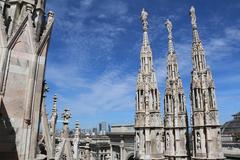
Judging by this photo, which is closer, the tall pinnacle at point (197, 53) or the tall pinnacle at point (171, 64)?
the tall pinnacle at point (197, 53)

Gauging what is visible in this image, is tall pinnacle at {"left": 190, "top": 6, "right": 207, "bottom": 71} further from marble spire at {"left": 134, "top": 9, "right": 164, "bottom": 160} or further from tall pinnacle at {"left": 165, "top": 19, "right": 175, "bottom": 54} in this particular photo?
marble spire at {"left": 134, "top": 9, "right": 164, "bottom": 160}

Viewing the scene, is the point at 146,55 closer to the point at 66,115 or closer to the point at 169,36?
the point at 169,36

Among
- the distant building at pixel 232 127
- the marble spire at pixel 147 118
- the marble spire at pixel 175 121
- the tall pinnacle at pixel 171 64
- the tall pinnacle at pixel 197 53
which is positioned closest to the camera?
the marble spire at pixel 147 118

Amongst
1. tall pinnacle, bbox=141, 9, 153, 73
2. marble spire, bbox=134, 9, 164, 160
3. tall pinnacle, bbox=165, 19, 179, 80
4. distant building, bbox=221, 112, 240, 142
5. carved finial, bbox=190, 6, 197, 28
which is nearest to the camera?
marble spire, bbox=134, 9, 164, 160

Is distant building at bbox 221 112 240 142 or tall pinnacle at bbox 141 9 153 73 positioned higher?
tall pinnacle at bbox 141 9 153 73

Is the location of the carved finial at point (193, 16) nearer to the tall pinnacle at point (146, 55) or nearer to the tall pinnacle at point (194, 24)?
the tall pinnacle at point (194, 24)

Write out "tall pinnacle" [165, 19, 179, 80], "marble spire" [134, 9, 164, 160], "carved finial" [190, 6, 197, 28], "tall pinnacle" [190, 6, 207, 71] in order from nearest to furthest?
"marble spire" [134, 9, 164, 160] < "tall pinnacle" [190, 6, 207, 71] < "tall pinnacle" [165, 19, 179, 80] < "carved finial" [190, 6, 197, 28]

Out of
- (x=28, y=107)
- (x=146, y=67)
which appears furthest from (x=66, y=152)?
(x=146, y=67)

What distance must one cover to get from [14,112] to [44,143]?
2.16 m

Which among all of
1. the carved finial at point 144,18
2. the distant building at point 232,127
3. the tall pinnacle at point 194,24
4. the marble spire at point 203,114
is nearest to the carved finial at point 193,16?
the tall pinnacle at point 194,24

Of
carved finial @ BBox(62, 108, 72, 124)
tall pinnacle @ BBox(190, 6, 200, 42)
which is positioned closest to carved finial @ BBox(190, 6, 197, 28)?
tall pinnacle @ BBox(190, 6, 200, 42)

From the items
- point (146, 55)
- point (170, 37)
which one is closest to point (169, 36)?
point (170, 37)

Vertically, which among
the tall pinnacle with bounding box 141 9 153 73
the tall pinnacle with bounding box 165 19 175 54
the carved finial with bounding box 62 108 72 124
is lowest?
the carved finial with bounding box 62 108 72 124

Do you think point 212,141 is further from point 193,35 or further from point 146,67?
point 193,35
